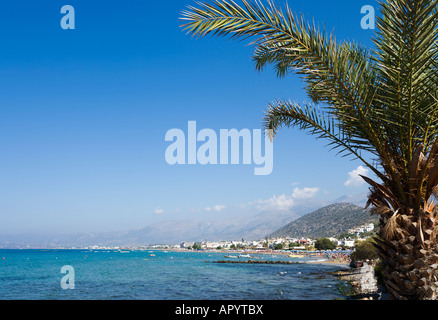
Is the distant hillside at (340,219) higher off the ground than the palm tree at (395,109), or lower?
lower

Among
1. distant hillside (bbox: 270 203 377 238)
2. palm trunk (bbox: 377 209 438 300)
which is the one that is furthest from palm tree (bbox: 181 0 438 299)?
distant hillside (bbox: 270 203 377 238)

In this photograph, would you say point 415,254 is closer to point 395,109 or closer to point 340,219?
point 395,109

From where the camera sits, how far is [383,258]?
7246mm

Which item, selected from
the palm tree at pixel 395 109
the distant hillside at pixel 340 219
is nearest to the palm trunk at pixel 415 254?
the palm tree at pixel 395 109

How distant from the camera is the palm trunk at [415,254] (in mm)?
6516

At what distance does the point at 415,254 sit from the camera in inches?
261

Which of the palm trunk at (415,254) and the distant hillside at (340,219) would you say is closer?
the palm trunk at (415,254)

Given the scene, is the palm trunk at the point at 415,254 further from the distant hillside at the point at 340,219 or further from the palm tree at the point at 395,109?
the distant hillside at the point at 340,219

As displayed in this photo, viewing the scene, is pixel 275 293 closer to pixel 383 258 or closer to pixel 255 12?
pixel 383 258

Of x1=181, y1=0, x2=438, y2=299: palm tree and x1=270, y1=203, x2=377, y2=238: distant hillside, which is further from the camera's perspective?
x1=270, y1=203, x2=377, y2=238: distant hillside

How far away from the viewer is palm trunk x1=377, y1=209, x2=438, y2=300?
652cm

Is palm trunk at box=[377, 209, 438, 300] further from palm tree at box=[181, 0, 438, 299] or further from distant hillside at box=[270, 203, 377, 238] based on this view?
distant hillside at box=[270, 203, 377, 238]
